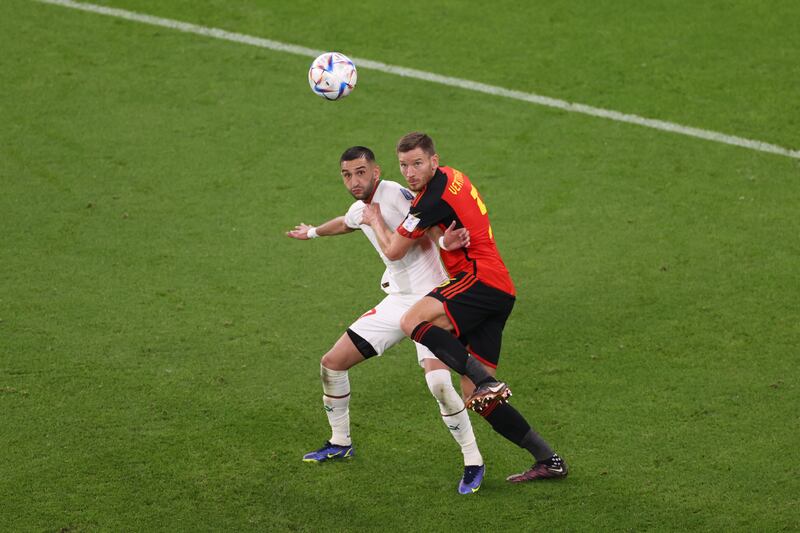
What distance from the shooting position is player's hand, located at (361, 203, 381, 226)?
23.9ft

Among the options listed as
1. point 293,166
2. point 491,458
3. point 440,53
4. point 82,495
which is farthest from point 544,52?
point 82,495

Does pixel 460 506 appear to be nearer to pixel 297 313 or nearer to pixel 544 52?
pixel 297 313

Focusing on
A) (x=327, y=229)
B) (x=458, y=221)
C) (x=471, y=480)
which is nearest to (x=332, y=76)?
(x=327, y=229)

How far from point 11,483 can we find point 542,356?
408cm

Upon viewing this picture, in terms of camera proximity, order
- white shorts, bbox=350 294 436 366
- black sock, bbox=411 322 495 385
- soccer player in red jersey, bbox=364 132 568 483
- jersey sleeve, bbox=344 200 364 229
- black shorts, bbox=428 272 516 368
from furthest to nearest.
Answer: jersey sleeve, bbox=344 200 364 229 < white shorts, bbox=350 294 436 366 < black shorts, bbox=428 272 516 368 < soccer player in red jersey, bbox=364 132 568 483 < black sock, bbox=411 322 495 385

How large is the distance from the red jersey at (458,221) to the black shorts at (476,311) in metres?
0.06

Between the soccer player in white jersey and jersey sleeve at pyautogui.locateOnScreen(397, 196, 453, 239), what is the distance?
0.46ft

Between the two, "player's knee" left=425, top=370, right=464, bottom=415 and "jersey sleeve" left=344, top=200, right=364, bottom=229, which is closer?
"player's knee" left=425, top=370, right=464, bottom=415

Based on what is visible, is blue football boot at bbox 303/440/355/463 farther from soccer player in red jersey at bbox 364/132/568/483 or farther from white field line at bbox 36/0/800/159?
white field line at bbox 36/0/800/159

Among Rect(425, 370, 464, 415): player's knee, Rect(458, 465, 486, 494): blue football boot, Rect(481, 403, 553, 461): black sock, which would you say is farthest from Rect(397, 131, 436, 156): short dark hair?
Rect(458, 465, 486, 494): blue football boot

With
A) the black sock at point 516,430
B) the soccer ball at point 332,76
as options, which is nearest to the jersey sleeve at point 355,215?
the soccer ball at point 332,76

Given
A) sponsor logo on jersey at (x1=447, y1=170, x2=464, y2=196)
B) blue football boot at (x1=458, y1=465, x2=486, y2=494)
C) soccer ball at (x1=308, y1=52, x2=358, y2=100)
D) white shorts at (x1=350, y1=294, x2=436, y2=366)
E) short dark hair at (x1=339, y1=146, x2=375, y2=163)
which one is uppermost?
soccer ball at (x1=308, y1=52, x2=358, y2=100)

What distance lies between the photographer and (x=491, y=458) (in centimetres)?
766

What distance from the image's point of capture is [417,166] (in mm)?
7031
